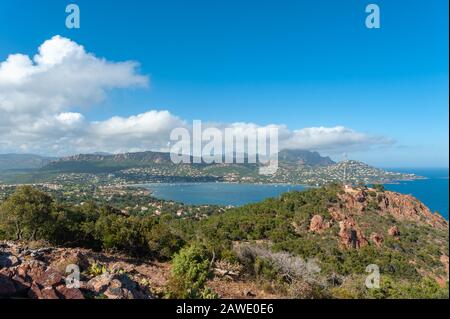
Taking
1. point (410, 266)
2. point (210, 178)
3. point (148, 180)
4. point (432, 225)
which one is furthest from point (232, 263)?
point (210, 178)

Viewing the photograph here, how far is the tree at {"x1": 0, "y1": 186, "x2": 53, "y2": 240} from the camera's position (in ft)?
33.8

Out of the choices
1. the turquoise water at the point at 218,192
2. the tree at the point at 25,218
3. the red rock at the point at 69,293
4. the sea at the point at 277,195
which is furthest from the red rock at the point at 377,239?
the turquoise water at the point at 218,192

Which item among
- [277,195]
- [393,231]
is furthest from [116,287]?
[277,195]

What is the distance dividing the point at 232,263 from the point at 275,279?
2.04 metres

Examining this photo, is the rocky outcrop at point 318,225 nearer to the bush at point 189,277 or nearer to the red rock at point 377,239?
the red rock at point 377,239

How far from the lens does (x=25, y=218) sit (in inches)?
404

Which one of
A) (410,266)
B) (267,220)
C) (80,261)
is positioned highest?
(80,261)

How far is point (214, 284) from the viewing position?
7.95m

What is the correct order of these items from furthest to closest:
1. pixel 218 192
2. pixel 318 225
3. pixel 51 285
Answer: pixel 218 192 → pixel 318 225 → pixel 51 285

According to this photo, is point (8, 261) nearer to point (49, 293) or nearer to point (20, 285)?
point (20, 285)

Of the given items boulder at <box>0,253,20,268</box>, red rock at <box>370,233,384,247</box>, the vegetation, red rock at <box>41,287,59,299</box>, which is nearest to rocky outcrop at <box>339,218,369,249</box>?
red rock at <box>370,233,384,247</box>
